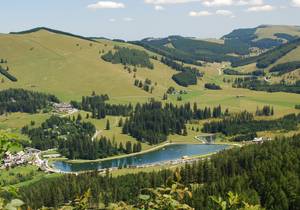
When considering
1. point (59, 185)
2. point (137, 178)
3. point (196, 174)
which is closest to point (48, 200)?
point (59, 185)

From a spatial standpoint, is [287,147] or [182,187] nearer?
[182,187]

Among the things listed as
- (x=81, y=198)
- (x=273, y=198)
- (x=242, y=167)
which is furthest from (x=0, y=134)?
(x=242, y=167)

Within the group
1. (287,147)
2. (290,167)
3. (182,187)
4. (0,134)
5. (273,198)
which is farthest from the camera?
(287,147)

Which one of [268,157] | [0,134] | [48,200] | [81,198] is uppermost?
[0,134]

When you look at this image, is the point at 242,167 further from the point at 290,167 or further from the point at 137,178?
the point at 137,178

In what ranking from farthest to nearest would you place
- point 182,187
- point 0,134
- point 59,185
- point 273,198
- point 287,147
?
point 287,147 → point 59,185 → point 273,198 → point 182,187 → point 0,134

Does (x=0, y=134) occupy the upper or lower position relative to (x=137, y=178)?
upper

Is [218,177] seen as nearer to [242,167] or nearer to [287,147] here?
[242,167]
